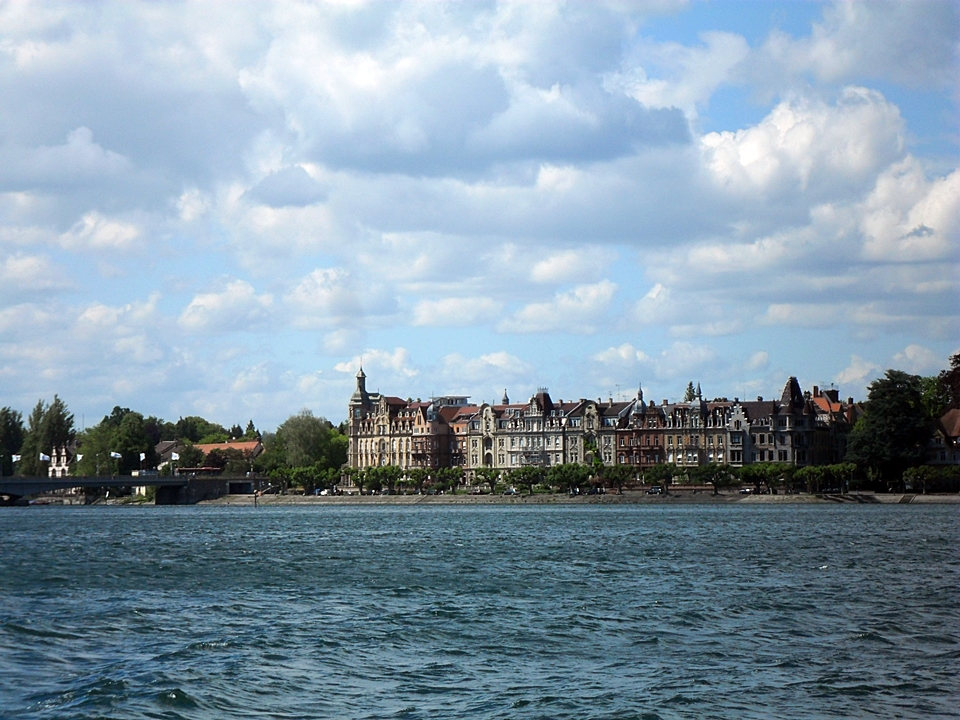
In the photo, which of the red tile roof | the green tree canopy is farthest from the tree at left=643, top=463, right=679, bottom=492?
the green tree canopy

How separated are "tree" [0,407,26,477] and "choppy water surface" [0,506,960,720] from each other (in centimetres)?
14359

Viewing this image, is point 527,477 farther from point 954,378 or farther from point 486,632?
point 486,632

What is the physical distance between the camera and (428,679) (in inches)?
938

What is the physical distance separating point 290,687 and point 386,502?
13257cm

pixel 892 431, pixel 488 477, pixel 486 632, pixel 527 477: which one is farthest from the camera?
pixel 488 477

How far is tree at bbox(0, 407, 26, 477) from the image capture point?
194 metres

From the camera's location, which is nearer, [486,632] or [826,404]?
[486,632]

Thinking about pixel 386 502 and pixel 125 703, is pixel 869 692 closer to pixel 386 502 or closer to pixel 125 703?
pixel 125 703

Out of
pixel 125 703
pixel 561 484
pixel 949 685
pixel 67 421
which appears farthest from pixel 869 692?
pixel 67 421

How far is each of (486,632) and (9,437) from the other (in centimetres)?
18360

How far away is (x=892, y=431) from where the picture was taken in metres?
121

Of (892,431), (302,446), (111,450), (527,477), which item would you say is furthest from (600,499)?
(111,450)

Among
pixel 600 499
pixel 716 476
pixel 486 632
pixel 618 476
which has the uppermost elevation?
pixel 618 476

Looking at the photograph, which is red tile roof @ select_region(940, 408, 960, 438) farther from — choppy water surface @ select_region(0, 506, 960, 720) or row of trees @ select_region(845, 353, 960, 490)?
choppy water surface @ select_region(0, 506, 960, 720)
